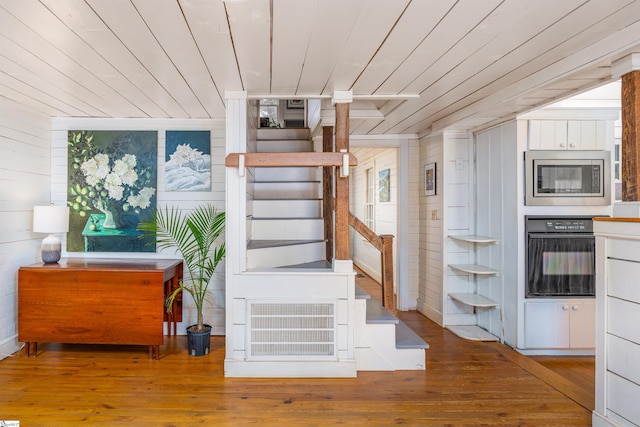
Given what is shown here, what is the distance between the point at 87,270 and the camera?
317 centimetres

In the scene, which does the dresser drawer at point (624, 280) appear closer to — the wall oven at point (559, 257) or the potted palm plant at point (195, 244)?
the wall oven at point (559, 257)

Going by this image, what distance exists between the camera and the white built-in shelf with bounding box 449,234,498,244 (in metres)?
3.60

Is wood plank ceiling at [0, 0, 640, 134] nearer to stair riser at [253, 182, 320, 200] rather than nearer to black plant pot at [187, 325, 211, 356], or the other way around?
stair riser at [253, 182, 320, 200]

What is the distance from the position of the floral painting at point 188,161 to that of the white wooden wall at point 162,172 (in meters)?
0.05

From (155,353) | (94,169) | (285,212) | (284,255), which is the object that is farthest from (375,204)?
(155,353)

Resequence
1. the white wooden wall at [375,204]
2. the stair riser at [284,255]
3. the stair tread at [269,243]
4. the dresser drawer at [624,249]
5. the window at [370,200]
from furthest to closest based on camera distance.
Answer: the window at [370,200], the white wooden wall at [375,204], the stair tread at [269,243], the stair riser at [284,255], the dresser drawer at [624,249]

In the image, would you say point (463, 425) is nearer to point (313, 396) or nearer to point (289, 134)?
point (313, 396)

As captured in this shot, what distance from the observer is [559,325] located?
3.32m

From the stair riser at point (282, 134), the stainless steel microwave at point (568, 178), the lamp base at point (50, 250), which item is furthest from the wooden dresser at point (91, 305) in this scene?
the stainless steel microwave at point (568, 178)

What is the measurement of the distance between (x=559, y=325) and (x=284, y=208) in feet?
8.83

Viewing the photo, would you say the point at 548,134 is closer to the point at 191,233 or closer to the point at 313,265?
the point at 313,265

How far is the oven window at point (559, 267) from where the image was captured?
3279 millimetres

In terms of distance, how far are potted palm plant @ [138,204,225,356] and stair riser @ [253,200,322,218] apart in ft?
1.35

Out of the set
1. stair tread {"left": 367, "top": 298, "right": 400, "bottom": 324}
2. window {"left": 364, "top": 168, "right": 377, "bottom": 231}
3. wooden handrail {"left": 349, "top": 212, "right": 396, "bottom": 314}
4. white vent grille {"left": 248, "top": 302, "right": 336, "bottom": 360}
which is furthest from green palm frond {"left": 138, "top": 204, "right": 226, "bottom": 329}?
window {"left": 364, "top": 168, "right": 377, "bottom": 231}
